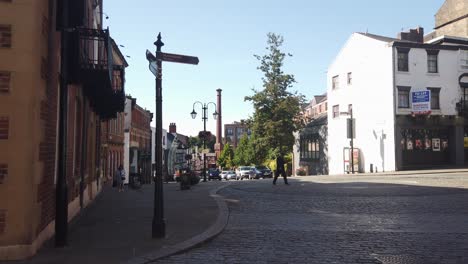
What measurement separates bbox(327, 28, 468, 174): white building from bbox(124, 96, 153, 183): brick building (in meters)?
19.6

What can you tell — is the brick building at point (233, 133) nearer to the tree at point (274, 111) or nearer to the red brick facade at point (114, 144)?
the tree at point (274, 111)

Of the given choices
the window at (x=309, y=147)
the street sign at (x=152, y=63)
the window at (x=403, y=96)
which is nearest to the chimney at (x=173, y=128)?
the window at (x=309, y=147)

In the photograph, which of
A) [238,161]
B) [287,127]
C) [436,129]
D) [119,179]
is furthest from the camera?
[238,161]

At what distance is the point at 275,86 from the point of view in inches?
2012

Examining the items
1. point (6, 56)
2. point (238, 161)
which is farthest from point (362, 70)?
point (238, 161)

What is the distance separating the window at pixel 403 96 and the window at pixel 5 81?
3399 cm

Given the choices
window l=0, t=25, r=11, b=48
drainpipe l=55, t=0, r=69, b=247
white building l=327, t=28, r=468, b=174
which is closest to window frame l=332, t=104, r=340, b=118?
white building l=327, t=28, r=468, b=174

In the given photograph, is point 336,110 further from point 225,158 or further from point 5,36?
point 225,158

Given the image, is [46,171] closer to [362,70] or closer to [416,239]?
[416,239]

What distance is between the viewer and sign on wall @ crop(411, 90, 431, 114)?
36.2 metres

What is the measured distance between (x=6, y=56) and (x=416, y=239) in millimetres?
7751

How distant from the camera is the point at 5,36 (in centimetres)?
729

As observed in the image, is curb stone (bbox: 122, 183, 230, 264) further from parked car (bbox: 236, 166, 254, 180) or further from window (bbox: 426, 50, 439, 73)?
parked car (bbox: 236, 166, 254, 180)

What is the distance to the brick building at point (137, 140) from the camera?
40531 mm
